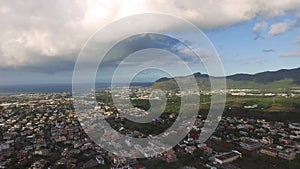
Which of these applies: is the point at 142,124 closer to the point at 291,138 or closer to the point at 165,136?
the point at 165,136

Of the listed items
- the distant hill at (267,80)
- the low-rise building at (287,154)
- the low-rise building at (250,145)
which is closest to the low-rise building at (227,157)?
the low-rise building at (250,145)

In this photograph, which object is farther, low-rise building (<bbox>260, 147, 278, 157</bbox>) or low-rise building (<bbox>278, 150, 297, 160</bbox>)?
low-rise building (<bbox>260, 147, 278, 157</bbox>)

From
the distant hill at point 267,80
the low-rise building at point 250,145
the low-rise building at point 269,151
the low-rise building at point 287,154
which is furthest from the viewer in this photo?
the distant hill at point 267,80

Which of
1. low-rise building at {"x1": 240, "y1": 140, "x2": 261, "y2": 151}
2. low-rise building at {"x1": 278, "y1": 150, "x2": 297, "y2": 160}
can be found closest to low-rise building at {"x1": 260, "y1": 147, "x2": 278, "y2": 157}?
low-rise building at {"x1": 278, "y1": 150, "x2": 297, "y2": 160}

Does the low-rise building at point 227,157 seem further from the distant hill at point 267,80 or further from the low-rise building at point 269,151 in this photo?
the distant hill at point 267,80

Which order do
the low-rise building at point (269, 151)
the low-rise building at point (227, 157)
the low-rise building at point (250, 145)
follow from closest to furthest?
the low-rise building at point (227, 157), the low-rise building at point (269, 151), the low-rise building at point (250, 145)

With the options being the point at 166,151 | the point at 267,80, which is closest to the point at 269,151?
the point at 166,151

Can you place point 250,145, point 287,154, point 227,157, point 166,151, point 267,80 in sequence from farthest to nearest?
point 267,80, point 250,145, point 166,151, point 287,154, point 227,157

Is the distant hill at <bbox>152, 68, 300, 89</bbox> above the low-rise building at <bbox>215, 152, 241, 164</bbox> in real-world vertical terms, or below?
above

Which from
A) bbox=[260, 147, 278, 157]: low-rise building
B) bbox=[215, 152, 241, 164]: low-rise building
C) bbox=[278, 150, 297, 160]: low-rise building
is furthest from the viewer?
bbox=[260, 147, 278, 157]: low-rise building

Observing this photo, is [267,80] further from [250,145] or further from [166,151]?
[166,151]

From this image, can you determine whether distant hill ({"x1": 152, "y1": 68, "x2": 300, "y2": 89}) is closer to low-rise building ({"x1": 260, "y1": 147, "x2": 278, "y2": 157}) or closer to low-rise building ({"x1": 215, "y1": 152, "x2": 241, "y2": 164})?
low-rise building ({"x1": 260, "y1": 147, "x2": 278, "y2": 157})

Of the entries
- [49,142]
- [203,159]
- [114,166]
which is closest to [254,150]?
[203,159]
